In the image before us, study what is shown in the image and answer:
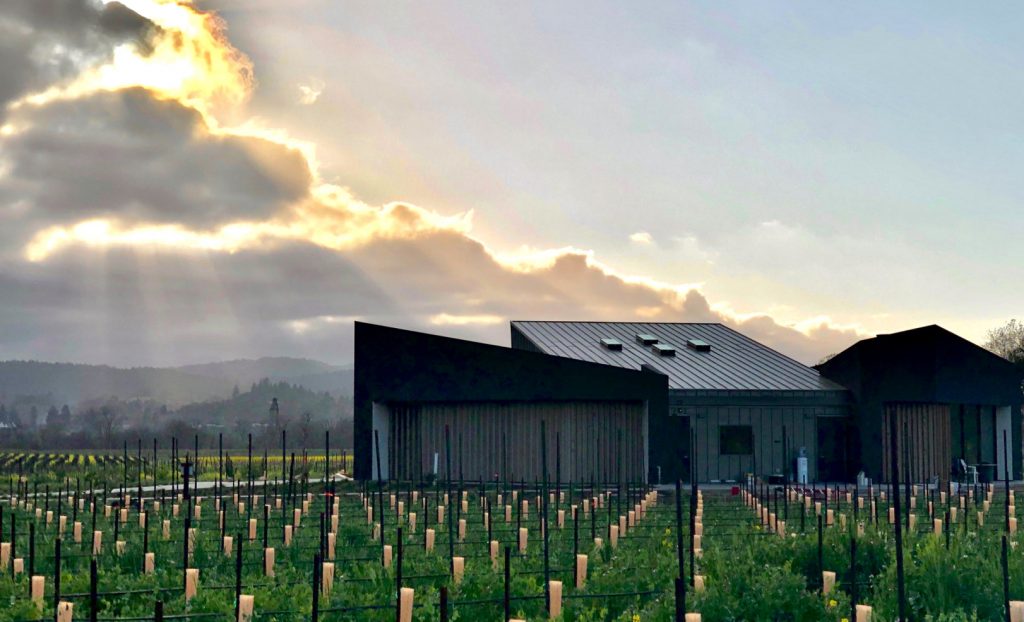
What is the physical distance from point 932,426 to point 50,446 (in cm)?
11441

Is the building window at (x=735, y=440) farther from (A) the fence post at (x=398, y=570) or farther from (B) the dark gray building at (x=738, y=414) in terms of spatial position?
(A) the fence post at (x=398, y=570)

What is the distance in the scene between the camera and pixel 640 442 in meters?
42.3

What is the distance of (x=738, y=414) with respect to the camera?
42.2m

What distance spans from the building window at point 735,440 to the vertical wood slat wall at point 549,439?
280cm

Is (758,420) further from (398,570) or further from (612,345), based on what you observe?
(398,570)

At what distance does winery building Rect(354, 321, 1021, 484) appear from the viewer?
41.7 m

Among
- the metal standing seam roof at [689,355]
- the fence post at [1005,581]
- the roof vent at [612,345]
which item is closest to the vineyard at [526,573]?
the fence post at [1005,581]

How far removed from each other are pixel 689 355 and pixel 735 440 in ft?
19.8

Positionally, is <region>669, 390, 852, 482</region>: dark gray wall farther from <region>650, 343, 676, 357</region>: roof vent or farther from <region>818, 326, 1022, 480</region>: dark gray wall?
<region>650, 343, 676, 357</region>: roof vent

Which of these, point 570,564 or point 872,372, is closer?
point 570,564

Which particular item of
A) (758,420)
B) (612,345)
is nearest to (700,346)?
(612,345)

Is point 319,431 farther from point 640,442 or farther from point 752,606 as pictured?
point 752,606

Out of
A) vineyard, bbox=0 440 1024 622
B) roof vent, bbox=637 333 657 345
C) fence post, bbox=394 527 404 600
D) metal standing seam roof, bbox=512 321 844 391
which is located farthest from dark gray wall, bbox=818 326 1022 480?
fence post, bbox=394 527 404 600

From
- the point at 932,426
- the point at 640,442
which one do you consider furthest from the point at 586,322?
the point at 932,426
